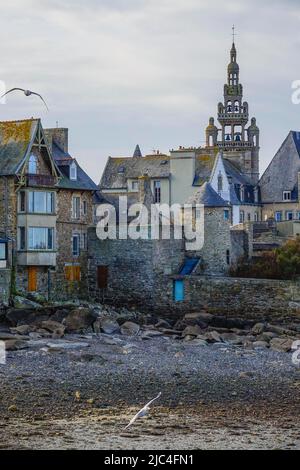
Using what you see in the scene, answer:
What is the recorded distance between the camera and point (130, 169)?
68.1 meters

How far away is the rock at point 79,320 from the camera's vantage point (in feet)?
143

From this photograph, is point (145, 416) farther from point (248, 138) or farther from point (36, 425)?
point (248, 138)

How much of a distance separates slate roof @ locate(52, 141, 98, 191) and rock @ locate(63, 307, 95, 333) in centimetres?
911

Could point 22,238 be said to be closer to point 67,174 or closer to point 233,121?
point 67,174

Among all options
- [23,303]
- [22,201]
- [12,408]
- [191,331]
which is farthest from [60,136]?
[12,408]

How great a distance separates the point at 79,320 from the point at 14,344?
6.10 meters

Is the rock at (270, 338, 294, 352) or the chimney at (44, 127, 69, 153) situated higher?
the chimney at (44, 127, 69, 153)

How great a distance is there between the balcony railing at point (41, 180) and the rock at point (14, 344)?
1243 centimetres

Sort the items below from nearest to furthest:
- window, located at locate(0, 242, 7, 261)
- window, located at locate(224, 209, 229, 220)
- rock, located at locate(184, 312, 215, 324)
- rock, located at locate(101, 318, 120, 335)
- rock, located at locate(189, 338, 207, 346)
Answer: rock, located at locate(189, 338, 207, 346) → rock, located at locate(101, 318, 120, 335) → rock, located at locate(184, 312, 215, 324) → window, located at locate(0, 242, 7, 261) → window, located at locate(224, 209, 229, 220)

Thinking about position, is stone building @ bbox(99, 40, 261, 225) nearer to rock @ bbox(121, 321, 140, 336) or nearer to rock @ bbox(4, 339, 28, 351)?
rock @ bbox(121, 321, 140, 336)

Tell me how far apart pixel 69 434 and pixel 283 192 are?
5095 centimetres

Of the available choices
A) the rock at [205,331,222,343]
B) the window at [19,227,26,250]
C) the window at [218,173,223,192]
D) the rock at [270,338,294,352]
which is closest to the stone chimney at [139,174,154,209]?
the window at [19,227,26,250]

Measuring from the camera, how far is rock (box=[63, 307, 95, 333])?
43.6 meters

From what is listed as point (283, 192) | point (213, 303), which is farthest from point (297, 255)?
point (283, 192)
